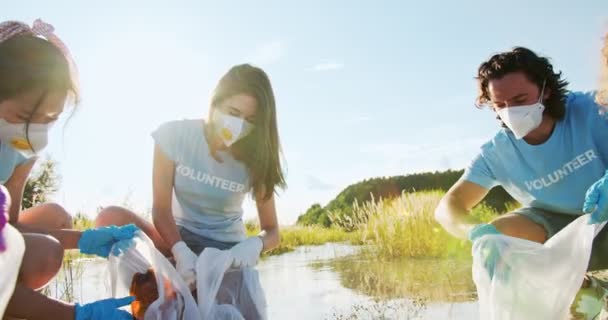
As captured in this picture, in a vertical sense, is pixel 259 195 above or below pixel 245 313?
above

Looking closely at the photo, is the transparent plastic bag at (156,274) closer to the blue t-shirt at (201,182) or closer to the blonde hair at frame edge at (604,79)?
the blue t-shirt at (201,182)

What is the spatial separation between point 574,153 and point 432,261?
3.21 meters

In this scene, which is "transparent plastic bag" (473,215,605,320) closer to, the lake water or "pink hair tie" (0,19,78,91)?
the lake water

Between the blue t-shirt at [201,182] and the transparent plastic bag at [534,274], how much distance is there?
1.14 m

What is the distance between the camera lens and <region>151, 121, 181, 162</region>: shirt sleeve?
272cm

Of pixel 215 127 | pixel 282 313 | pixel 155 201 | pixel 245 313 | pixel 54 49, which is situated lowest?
pixel 282 313

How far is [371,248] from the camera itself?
21.7ft

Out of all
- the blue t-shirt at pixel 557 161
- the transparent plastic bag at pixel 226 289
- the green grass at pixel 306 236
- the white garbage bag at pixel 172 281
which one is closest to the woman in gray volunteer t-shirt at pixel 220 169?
the transparent plastic bag at pixel 226 289

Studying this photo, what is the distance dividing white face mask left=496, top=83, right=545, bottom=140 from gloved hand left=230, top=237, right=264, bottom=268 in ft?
4.31

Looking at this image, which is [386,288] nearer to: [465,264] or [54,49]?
[465,264]

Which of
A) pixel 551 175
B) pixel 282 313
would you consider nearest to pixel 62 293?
pixel 282 313

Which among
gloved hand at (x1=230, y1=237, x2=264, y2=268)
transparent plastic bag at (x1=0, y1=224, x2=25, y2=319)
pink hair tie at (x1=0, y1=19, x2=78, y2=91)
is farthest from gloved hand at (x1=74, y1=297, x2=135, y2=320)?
pink hair tie at (x1=0, y1=19, x2=78, y2=91)

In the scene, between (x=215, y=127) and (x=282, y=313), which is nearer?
(x=215, y=127)

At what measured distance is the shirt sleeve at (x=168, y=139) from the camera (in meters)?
2.72
